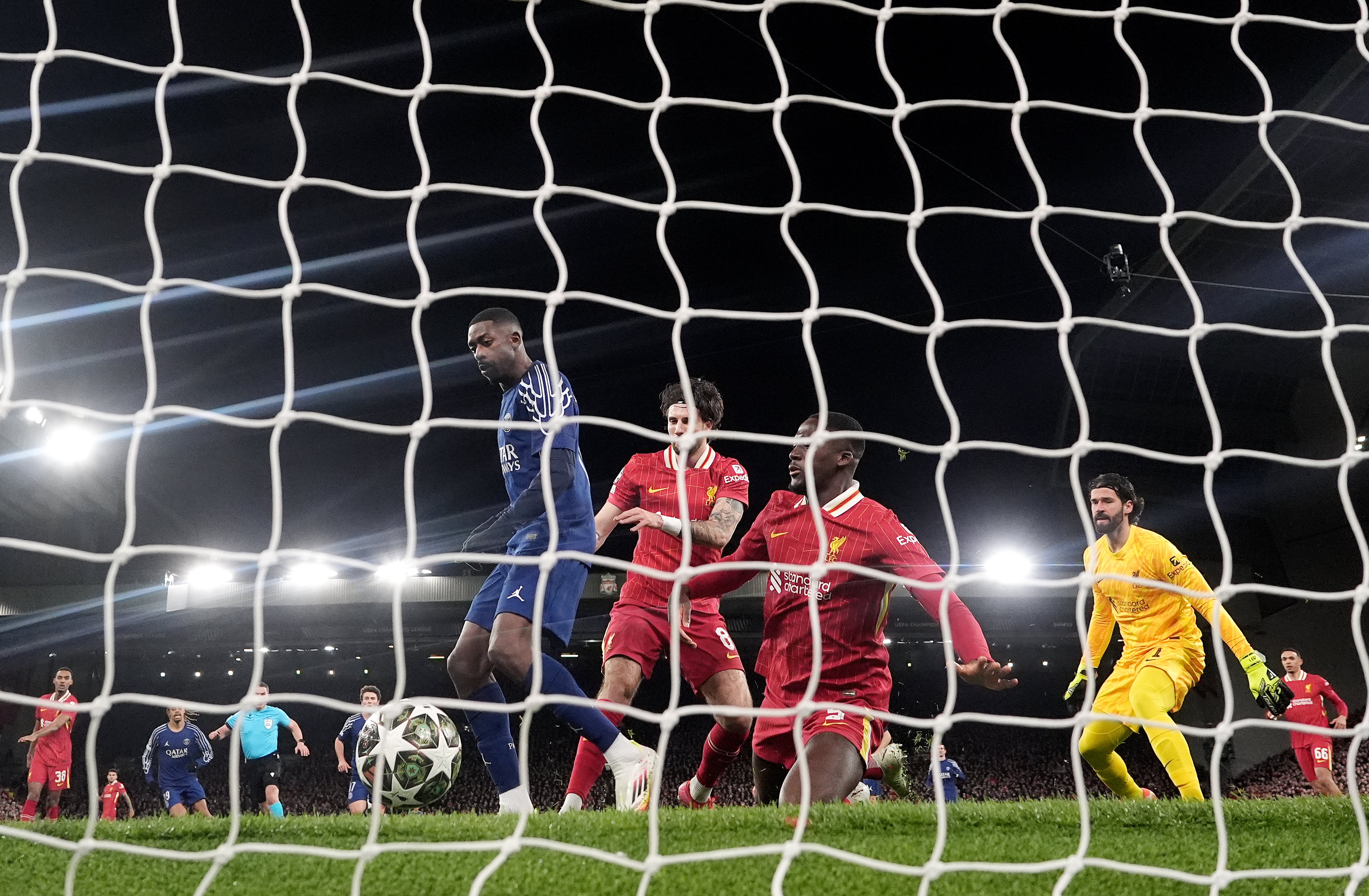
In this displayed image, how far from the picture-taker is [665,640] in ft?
17.0

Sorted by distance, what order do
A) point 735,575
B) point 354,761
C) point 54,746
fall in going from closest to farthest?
point 735,575 < point 354,761 < point 54,746

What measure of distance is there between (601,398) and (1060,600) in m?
9.76

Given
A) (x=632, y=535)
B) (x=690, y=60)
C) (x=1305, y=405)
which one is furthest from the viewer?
(x=632, y=535)

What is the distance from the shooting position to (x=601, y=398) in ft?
58.7

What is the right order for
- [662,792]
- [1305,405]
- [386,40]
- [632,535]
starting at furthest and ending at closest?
1. [632,535]
2. [1305,405]
3. [662,792]
4. [386,40]

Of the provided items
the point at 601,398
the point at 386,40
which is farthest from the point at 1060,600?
the point at 386,40

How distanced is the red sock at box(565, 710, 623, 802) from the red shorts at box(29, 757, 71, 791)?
8.28 metres

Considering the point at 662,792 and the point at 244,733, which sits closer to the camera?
the point at 244,733

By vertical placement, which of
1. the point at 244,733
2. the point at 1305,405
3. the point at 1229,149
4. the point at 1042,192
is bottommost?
Answer: the point at 244,733

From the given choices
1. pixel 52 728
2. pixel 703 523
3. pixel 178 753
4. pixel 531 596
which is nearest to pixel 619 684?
pixel 703 523

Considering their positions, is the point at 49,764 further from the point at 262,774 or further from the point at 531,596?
the point at 531,596

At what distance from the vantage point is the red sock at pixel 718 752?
489 centimetres

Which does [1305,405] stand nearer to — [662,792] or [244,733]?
[662,792]

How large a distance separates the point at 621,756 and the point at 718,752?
87 cm
